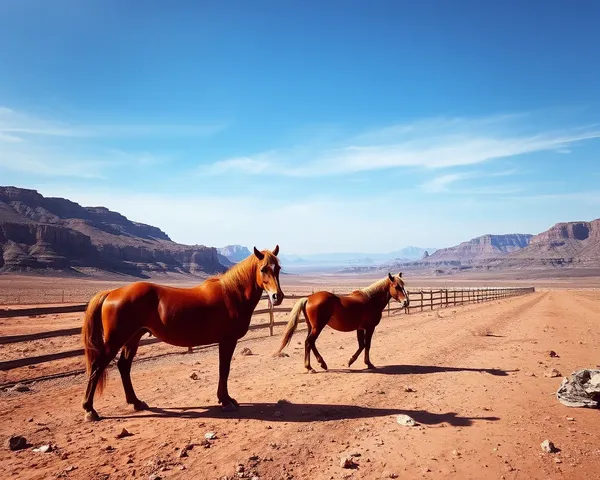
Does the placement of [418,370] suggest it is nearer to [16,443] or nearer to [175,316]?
[175,316]

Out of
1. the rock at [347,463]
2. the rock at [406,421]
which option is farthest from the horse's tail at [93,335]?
the rock at [406,421]

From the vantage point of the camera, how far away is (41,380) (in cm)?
792

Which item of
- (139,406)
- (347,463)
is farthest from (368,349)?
(139,406)

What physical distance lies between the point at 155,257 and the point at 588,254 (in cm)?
20293

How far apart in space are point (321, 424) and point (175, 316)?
101 inches

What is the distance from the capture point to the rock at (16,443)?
447 centimetres

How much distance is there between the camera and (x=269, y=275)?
5.76 m

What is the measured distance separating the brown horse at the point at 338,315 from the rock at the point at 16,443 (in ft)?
15.3

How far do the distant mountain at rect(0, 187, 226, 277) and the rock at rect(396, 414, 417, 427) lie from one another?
107 meters

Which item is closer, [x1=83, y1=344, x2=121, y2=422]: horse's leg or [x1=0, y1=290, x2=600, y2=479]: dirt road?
[x1=0, y1=290, x2=600, y2=479]: dirt road

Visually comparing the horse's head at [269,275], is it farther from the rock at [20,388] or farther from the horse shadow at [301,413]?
the rock at [20,388]

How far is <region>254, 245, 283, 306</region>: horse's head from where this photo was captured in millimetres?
5648

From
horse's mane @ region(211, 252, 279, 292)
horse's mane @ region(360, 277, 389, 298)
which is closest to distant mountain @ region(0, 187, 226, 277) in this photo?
horse's mane @ region(360, 277, 389, 298)

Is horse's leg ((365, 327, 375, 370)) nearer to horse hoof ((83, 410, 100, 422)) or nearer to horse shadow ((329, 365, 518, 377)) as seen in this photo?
A: horse shadow ((329, 365, 518, 377))
